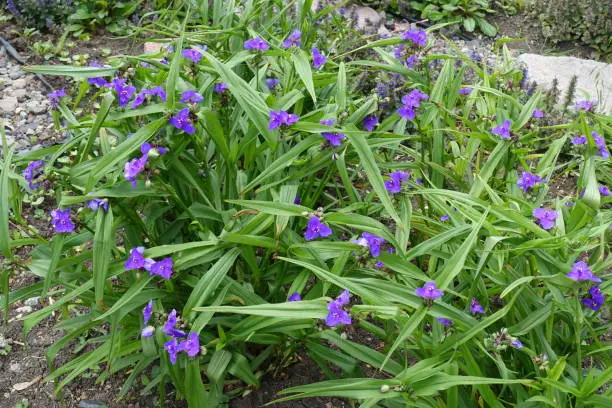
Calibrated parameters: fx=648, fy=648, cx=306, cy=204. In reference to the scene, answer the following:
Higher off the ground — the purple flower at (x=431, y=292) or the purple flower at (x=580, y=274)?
the purple flower at (x=580, y=274)

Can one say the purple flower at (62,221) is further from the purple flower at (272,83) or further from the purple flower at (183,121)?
the purple flower at (272,83)

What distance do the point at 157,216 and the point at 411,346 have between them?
34.8 inches

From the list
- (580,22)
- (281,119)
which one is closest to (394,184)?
(281,119)

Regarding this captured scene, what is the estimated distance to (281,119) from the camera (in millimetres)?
1854

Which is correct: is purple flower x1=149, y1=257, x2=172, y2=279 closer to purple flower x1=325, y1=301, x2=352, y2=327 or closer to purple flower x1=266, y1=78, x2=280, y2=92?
purple flower x1=325, y1=301, x2=352, y2=327

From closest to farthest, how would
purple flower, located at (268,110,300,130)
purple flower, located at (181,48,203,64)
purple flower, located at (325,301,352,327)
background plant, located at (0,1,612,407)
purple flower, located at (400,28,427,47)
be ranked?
purple flower, located at (325,301,352,327) → background plant, located at (0,1,612,407) → purple flower, located at (268,110,300,130) → purple flower, located at (181,48,203,64) → purple flower, located at (400,28,427,47)

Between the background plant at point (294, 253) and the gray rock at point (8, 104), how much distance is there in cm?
138

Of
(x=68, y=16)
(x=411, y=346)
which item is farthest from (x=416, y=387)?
(x=68, y=16)

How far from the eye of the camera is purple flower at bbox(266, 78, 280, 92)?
2.46 meters

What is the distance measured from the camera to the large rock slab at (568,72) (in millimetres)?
3814

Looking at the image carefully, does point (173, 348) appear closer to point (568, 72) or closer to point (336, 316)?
point (336, 316)

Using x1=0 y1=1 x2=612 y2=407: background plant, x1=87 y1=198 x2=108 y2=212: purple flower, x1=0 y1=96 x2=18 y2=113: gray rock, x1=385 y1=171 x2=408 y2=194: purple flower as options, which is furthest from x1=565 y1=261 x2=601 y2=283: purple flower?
x1=0 y1=96 x2=18 y2=113: gray rock

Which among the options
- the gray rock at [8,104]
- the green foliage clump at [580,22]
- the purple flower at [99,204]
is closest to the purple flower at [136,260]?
the purple flower at [99,204]

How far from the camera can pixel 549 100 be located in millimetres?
3512
